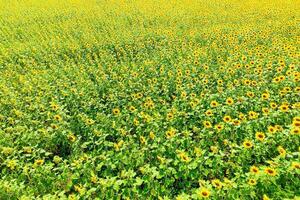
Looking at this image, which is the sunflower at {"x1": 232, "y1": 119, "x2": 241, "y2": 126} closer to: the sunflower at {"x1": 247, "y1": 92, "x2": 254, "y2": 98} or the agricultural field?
the agricultural field

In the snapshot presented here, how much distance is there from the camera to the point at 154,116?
5.25 metres

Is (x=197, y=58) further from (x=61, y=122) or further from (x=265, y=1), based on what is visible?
(x=265, y=1)

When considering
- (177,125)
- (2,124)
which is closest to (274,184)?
(177,125)

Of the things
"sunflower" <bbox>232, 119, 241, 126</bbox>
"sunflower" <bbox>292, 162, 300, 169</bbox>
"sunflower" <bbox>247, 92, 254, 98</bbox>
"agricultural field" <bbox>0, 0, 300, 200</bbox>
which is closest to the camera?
"sunflower" <bbox>292, 162, 300, 169</bbox>

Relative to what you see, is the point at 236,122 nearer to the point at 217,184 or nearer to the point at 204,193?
the point at 217,184

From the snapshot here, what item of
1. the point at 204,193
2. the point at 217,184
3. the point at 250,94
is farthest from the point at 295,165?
the point at 250,94

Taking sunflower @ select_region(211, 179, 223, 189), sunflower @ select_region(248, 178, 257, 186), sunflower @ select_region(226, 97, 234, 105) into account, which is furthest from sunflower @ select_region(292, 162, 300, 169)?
sunflower @ select_region(226, 97, 234, 105)

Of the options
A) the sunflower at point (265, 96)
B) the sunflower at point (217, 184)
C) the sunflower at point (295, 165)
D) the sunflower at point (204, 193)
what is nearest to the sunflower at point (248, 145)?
the sunflower at point (295, 165)

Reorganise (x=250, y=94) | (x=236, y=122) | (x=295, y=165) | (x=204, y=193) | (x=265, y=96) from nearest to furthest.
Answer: (x=204, y=193)
(x=295, y=165)
(x=236, y=122)
(x=265, y=96)
(x=250, y=94)

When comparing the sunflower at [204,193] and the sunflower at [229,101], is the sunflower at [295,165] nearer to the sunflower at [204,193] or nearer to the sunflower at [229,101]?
the sunflower at [204,193]

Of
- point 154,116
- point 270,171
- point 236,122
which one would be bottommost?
point 154,116

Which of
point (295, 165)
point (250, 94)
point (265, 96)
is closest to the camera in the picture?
point (295, 165)

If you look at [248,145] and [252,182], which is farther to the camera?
[248,145]

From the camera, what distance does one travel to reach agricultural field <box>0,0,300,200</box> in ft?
11.8
